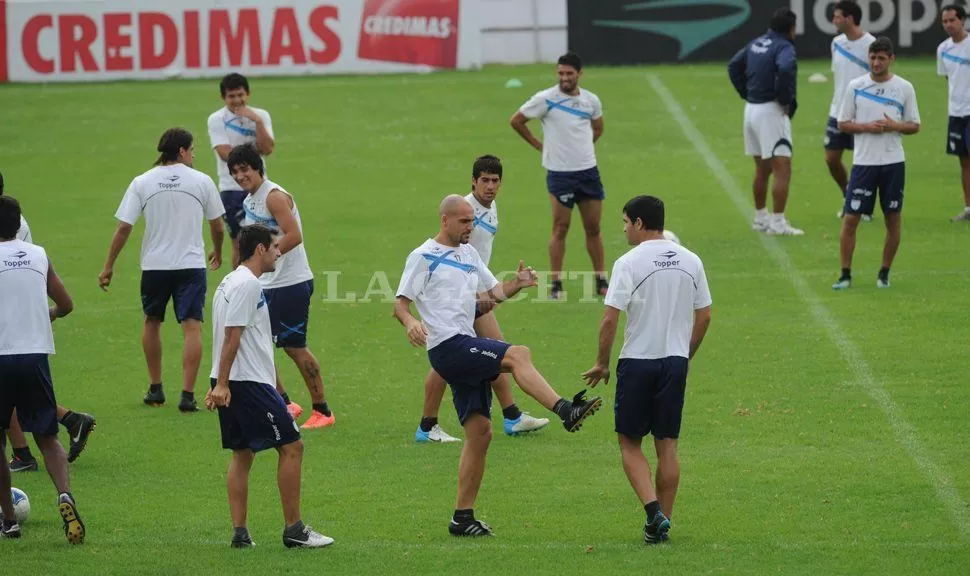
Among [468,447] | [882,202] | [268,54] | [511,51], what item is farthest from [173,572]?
[511,51]

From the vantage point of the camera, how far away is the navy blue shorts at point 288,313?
1120cm

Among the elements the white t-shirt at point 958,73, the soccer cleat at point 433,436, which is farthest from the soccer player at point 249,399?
the white t-shirt at point 958,73

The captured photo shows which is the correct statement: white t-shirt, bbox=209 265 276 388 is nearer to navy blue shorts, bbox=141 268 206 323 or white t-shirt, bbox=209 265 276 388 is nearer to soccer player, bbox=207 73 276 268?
navy blue shorts, bbox=141 268 206 323

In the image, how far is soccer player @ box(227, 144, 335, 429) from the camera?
35.9ft

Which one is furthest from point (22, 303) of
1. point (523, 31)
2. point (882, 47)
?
point (523, 31)

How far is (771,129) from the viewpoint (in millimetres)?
17531

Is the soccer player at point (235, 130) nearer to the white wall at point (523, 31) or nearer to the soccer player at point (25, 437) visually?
the soccer player at point (25, 437)

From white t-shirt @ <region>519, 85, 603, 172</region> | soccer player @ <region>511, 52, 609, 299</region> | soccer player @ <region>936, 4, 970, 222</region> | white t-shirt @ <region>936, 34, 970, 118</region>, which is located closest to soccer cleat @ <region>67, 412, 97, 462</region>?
soccer player @ <region>511, 52, 609, 299</region>

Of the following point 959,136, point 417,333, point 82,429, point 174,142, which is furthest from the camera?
point 959,136

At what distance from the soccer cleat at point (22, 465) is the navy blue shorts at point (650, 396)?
14.8ft

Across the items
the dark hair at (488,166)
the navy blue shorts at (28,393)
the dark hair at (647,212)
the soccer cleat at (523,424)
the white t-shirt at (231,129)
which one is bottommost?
the soccer cleat at (523,424)

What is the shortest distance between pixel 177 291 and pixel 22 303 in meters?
3.37

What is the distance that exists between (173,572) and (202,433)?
Result: 328 centimetres

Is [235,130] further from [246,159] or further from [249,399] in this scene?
[249,399]
